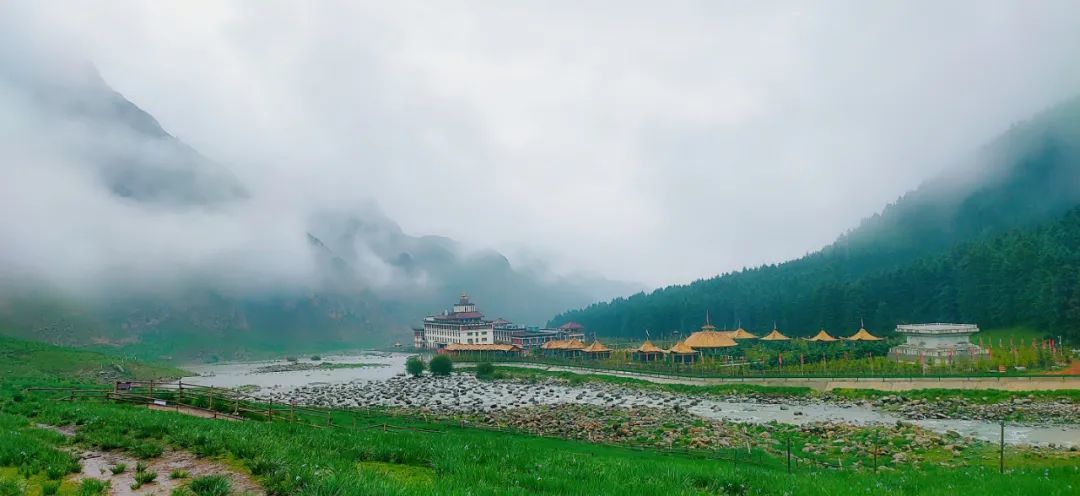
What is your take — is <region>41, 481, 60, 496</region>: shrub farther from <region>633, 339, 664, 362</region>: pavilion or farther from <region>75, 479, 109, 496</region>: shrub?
<region>633, 339, 664, 362</region>: pavilion

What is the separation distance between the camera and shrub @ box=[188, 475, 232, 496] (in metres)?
6.91

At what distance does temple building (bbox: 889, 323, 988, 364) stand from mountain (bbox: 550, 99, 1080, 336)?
811cm

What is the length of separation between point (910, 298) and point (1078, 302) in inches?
912

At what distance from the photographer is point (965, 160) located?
15188 centimetres

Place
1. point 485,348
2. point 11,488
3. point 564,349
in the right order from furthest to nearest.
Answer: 1. point 485,348
2. point 564,349
3. point 11,488

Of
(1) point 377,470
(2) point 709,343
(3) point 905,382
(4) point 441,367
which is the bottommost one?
(4) point 441,367

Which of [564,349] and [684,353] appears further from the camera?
[564,349]

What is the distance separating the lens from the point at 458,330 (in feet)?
370

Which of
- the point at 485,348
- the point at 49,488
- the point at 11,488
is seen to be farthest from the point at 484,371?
the point at 11,488

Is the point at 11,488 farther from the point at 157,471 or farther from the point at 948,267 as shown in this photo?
the point at 948,267

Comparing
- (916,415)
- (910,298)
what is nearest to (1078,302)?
(910,298)

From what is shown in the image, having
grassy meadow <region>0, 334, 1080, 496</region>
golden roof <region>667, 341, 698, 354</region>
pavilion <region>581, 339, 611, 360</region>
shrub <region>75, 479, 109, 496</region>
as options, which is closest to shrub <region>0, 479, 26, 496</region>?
grassy meadow <region>0, 334, 1080, 496</region>

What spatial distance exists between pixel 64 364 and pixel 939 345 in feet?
278

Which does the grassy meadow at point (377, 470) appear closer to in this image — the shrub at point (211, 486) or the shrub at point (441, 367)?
the shrub at point (211, 486)
